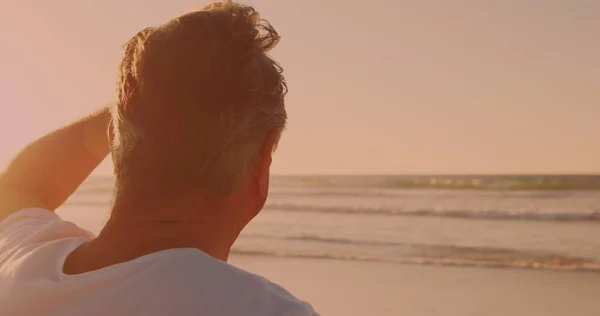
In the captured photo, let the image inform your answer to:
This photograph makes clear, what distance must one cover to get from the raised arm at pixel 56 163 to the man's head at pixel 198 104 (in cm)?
47

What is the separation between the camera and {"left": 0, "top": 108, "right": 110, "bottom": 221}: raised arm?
173 centimetres

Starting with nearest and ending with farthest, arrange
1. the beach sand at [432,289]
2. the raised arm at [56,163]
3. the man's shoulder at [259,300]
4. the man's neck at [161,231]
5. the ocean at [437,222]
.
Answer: the man's shoulder at [259,300]
the man's neck at [161,231]
the raised arm at [56,163]
the beach sand at [432,289]
the ocean at [437,222]

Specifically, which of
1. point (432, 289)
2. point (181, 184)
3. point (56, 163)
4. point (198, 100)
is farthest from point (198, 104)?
point (432, 289)

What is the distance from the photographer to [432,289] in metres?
7.01

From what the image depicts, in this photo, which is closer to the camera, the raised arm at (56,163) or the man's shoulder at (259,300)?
the man's shoulder at (259,300)

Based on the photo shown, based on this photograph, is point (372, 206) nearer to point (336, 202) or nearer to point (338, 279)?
point (336, 202)

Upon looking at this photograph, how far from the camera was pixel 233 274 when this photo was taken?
1.20m

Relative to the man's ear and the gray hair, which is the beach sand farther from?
the gray hair

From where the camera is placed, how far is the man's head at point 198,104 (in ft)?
3.98

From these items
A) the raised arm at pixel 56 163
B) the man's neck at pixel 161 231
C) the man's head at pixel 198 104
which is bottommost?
the raised arm at pixel 56 163

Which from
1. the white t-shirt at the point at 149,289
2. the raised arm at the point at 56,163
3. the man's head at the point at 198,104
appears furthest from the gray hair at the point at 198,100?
the raised arm at the point at 56,163

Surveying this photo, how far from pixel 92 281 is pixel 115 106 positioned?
11.6 inches

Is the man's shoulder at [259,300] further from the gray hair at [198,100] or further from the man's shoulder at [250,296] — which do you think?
the gray hair at [198,100]

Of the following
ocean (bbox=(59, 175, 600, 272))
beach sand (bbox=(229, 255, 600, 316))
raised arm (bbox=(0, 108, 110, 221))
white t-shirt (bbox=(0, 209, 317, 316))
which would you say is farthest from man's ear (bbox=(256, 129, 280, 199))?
ocean (bbox=(59, 175, 600, 272))
